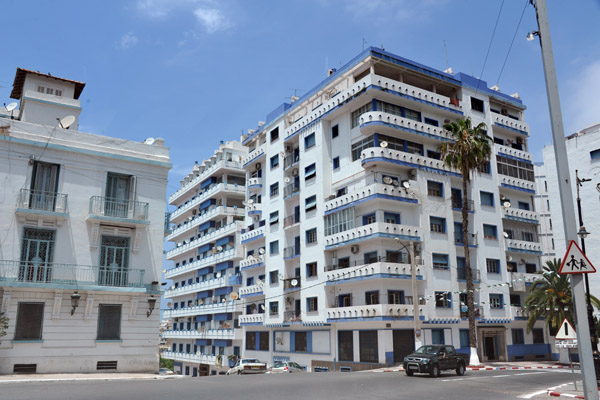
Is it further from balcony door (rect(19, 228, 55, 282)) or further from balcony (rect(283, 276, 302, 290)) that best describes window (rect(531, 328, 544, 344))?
balcony door (rect(19, 228, 55, 282))

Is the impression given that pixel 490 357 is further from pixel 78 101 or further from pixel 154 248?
pixel 78 101

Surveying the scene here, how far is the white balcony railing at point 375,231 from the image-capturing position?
39.4 metres

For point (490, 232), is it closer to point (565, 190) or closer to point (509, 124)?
point (509, 124)

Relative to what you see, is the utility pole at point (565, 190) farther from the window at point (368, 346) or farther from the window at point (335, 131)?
the window at point (335, 131)

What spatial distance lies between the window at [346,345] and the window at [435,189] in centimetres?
1351

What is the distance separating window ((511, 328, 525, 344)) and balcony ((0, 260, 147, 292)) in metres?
34.6

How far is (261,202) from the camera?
187ft

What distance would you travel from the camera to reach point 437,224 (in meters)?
43.7

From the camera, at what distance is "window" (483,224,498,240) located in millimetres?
46844

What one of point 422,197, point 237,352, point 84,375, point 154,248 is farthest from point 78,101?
point 237,352

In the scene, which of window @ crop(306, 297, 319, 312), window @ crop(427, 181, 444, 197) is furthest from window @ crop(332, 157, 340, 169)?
window @ crop(306, 297, 319, 312)

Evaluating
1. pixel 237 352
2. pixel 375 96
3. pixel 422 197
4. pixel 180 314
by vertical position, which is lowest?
pixel 237 352

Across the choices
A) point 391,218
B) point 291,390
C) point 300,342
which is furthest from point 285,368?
point 291,390

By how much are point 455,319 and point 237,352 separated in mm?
27764
